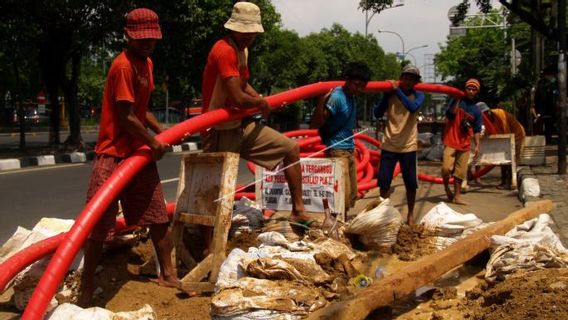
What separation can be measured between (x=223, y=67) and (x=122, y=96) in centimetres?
92

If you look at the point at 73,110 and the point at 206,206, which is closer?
the point at 206,206

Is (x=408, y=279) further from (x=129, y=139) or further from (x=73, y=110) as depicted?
(x=73, y=110)

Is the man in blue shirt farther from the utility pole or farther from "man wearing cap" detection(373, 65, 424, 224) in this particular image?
the utility pole

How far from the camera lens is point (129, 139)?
Answer: 4.56 m

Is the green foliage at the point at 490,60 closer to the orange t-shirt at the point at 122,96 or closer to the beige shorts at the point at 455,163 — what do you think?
the beige shorts at the point at 455,163

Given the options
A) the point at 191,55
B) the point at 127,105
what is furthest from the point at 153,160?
the point at 191,55

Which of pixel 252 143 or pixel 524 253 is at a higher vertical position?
pixel 252 143

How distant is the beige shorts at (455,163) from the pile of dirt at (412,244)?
3.13 meters

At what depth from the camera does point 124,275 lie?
512 cm

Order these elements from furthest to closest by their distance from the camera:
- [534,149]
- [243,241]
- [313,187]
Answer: [534,149], [313,187], [243,241]

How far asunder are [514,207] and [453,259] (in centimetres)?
480

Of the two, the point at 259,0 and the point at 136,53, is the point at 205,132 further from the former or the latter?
the point at 259,0

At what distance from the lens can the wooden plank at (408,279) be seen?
3.68m

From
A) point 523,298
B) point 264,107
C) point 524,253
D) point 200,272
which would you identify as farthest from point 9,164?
point 523,298
